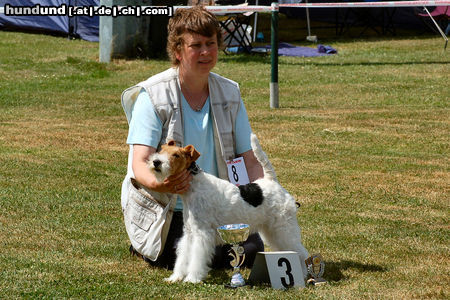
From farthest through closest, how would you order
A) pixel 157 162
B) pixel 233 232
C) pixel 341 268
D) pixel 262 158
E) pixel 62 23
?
pixel 62 23, pixel 341 268, pixel 262 158, pixel 233 232, pixel 157 162

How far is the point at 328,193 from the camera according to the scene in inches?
249

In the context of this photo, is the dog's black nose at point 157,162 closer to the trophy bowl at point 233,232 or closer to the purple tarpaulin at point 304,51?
the trophy bowl at point 233,232

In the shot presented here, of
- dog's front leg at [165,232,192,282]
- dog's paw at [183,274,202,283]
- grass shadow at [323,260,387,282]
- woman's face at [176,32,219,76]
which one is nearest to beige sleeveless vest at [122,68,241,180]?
woman's face at [176,32,219,76]

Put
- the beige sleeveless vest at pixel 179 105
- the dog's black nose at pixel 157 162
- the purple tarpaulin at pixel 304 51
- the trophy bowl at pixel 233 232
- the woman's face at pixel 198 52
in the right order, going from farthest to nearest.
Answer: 1. the purple tarpaulin at pixel 304 51
2. the beige sleeveless vest at pixel 179 105
3. the woman's face at pixel 198 52
4. the trophy bowl at pixel 233 232
5. the dog's black nose at pixel 157 162

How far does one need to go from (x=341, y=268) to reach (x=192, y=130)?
1.25 m

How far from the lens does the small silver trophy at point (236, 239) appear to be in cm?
367

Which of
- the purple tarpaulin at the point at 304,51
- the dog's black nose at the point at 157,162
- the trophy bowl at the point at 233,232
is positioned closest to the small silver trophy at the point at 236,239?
the trophy bowl at the point at 233,232

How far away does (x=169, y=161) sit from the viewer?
357 centimetres

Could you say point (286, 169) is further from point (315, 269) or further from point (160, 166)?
point (160, 166)

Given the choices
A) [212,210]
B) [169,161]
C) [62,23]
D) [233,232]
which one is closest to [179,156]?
[169,161]

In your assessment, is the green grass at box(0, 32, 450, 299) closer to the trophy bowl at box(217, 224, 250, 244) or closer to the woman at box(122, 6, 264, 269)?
the trophy bowl at box(217, 224, 250, 244)

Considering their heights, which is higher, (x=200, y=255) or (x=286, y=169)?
(x=200, y=255)

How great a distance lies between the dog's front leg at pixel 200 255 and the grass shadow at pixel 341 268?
2.60ft

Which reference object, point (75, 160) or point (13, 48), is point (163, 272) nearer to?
point (75, 160)
